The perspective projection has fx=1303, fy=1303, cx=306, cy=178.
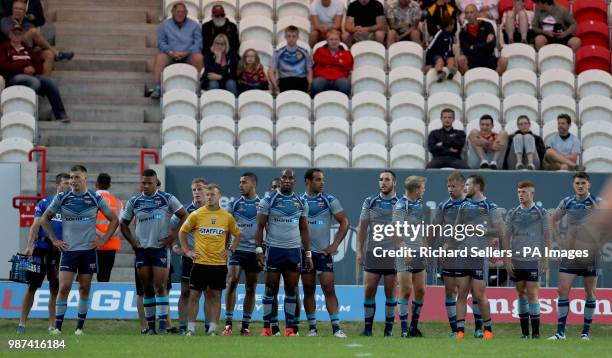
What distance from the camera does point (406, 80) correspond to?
939 inches

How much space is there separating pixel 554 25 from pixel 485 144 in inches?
177

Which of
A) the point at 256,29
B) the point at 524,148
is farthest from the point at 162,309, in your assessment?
the point at 256,29

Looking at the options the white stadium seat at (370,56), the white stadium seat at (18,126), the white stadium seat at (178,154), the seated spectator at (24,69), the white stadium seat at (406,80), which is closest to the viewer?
the white stadium seat at (178,154)

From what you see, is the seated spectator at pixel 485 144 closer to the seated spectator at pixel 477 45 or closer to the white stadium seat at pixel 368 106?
the white stadium seat at pixel 368 106

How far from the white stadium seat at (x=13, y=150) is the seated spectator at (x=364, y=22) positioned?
6543mm

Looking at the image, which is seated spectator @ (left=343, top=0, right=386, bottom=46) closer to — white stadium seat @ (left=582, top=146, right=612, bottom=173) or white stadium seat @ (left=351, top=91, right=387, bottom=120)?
white stadium seat @ (left=351, top=91, right=387, bottom=120)

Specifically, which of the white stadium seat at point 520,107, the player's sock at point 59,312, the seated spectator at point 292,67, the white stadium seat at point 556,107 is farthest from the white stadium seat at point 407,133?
the player's sock at point 59,312

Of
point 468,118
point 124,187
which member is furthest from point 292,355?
point 468,118

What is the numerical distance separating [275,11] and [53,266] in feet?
30.1

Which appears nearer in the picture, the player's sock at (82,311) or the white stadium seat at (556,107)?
the player's sock at (82,311)

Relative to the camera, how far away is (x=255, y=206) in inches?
712

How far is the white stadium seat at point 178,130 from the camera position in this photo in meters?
22.6

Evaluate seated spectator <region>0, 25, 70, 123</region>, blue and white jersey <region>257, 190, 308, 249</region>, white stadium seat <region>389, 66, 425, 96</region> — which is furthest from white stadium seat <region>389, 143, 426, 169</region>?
seated spectator <region>0, 25, 70, 123</region>

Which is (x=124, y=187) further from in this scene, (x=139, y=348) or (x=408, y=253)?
(x=139, y=348)
